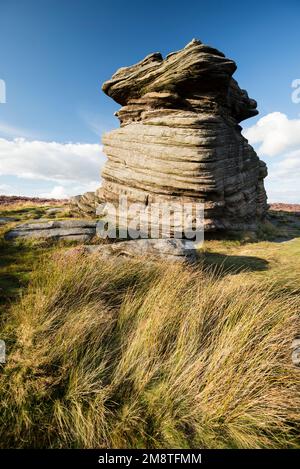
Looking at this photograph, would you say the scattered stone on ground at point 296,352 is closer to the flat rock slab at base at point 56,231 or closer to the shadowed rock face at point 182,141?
the flat rock slab at base at point 56,231

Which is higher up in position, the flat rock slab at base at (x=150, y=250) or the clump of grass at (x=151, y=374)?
the flat rock slab at base at (x=150, y=250)

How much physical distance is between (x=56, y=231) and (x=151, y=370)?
448 inches

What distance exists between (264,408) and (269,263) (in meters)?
9.79

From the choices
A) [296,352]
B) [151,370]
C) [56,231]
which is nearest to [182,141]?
[56,231]

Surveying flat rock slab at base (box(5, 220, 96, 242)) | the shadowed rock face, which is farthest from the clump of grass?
the shadowed rock face

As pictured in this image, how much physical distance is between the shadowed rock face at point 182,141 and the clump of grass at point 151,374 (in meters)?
12.2

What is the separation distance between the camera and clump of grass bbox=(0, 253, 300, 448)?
407 centimetres

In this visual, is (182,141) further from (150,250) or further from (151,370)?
(151,370)

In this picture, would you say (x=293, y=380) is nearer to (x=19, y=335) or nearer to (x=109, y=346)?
(x=109, y=346)

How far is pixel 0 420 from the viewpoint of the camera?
4129 millimetres

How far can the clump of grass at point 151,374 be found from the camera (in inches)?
160

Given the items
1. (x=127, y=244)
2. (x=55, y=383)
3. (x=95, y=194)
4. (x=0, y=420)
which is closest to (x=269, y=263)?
(x=127, y=244)

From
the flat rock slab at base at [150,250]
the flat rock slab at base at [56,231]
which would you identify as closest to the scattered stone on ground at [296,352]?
the flat rock slab at base at [150,250]

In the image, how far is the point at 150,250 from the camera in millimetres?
12023
